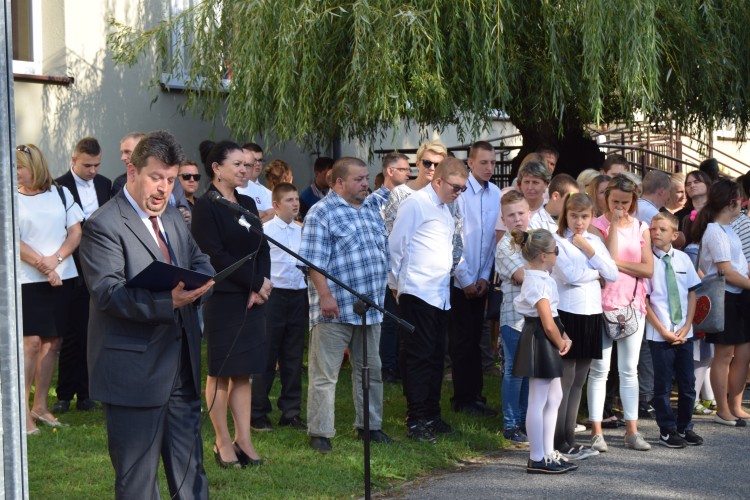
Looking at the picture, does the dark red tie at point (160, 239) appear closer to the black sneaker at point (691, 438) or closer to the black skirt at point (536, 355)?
the black skirt at point (536, 355)

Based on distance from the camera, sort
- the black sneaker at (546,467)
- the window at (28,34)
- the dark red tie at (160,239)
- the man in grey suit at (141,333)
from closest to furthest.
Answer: the man in grey suit at (141,333), the dark red tie at (160,239), the black sneaker at (546,467), the window at (28,34)

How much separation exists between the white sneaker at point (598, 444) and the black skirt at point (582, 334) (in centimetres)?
60

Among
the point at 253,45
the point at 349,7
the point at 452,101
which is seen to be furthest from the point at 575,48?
the point at 253,45

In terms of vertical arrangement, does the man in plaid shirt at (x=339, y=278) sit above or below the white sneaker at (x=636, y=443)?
above

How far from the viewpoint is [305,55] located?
33.6 feet

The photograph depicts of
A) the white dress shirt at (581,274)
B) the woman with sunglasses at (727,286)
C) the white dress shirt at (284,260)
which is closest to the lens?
the white dress shirt at (581,274)

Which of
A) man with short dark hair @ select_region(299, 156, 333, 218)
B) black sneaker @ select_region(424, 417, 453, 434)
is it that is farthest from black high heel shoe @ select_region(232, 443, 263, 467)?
man with short dark hair @ select_region(299, 156, 333, 218)

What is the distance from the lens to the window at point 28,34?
12516mm

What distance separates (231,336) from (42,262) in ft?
6.43

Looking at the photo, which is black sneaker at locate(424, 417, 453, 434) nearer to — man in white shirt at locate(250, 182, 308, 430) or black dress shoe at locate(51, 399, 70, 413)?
man in white shirt at locate(250, 182, 308, 430)

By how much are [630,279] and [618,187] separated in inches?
27.3

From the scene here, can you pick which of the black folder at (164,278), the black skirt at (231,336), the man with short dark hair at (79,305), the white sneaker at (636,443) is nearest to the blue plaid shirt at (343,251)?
the black skirt at (231,336)

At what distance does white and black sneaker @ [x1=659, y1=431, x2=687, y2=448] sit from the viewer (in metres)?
8.26

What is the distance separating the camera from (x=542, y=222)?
8734 millimetres
